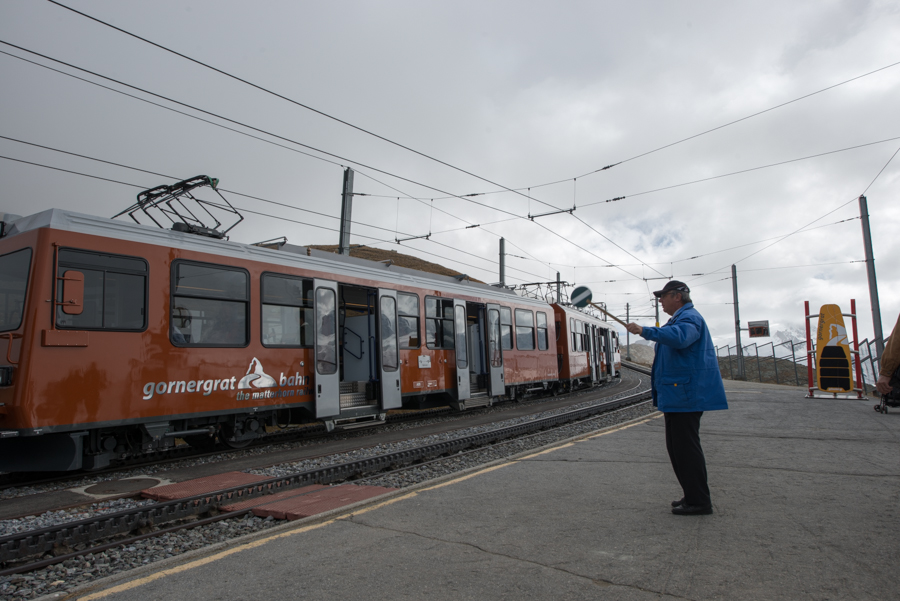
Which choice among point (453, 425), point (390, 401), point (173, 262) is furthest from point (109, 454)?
point (453, 425)

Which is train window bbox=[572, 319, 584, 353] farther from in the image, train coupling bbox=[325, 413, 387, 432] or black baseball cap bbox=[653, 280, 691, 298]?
black baseball cap bbox=[653, 280, 691, 298]

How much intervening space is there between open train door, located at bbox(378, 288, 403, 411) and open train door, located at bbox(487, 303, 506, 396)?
410cm

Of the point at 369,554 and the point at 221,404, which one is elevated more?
Result: the point at 221,404

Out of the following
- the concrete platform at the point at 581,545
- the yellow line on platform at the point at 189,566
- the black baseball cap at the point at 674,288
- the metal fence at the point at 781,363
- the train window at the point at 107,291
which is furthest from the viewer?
the metal fence at the point at 781,363

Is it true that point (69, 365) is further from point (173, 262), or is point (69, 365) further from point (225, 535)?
point (225, 535)

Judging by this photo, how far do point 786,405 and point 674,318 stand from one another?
10967mm

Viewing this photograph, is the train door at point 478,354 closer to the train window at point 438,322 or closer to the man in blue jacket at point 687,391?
the train window at point 438,322

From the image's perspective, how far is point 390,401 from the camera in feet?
36.6

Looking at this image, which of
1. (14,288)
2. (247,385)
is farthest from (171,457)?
(14,288)

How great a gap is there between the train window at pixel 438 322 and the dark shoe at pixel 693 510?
28.6 ft

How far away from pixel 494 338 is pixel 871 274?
12100 mm

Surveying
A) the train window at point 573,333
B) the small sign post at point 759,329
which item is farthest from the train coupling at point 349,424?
the small sign post at point 759,329

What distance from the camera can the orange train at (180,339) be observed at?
21.4 feet

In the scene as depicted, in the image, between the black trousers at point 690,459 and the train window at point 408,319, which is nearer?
the black trousers at point 690,459
